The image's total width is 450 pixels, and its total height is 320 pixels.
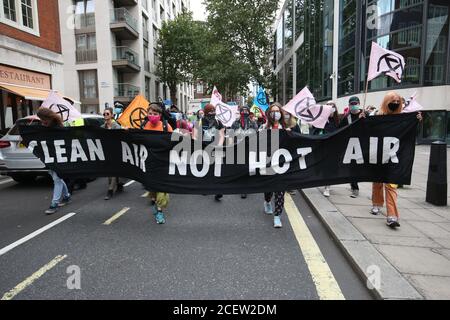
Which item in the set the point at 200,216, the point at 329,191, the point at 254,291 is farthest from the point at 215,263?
the point at 329,191

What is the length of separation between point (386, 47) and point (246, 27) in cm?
2342

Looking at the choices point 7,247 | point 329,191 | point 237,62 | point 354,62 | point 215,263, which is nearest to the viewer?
point 215,263

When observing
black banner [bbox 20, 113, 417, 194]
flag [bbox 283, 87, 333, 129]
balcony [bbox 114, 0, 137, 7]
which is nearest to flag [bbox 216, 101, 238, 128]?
flag [bbox 283, 87, 333, 129]

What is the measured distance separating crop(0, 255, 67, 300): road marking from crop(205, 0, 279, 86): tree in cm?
3684

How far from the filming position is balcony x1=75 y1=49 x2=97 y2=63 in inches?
1136

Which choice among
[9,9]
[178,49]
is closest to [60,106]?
[9,9]

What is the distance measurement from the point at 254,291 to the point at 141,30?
34057mm

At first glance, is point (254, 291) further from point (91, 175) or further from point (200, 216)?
point (91, 175)

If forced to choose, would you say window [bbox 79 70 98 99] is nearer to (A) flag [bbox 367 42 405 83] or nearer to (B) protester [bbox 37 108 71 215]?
(B) protester [bbox 37 108 71 215]

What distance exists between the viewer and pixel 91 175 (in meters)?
5.37

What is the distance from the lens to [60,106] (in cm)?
688

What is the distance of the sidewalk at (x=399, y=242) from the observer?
9.61 feet

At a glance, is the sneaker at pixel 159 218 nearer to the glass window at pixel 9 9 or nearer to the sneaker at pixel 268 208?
the sneaker at pixel 268 208

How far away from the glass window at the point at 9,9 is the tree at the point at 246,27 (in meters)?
26.2
